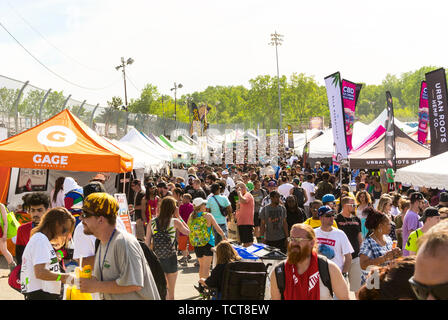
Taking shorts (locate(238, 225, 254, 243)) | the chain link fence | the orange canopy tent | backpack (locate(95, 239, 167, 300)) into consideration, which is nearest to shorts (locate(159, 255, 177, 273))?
the orange canopy tent

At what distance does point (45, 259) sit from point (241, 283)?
1996 millimetres

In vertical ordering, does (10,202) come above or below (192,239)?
above

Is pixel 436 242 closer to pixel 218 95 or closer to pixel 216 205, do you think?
pixel 216 205

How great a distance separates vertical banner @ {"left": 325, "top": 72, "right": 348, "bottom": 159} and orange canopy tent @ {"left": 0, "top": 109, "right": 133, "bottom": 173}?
8516 mm

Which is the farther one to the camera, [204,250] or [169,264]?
[204,250]

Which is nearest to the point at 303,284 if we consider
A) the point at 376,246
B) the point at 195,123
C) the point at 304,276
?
the point at 304,276

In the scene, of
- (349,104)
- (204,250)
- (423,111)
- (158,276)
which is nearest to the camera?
(158,276)

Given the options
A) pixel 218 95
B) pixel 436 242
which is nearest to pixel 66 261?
pixel 436 242

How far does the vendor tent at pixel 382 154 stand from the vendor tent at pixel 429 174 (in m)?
6.71

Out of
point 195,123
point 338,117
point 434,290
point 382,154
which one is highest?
point 195,123

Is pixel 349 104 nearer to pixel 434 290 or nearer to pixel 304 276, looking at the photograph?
pixel 304 276

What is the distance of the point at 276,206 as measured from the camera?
967cm

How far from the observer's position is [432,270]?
204 cm
